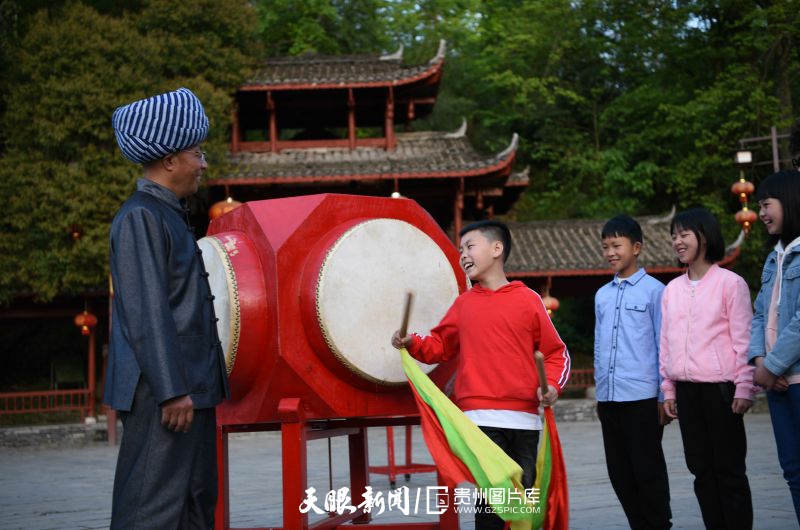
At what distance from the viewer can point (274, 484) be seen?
297 inches

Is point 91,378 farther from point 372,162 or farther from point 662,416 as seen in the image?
point 662,416

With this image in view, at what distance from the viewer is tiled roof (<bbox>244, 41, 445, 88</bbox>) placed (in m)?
16.8

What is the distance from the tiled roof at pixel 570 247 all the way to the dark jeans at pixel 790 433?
13000 mm

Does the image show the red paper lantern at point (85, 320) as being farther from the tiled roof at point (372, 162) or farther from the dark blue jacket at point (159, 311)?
the dark blue jacket at point (159, 311)

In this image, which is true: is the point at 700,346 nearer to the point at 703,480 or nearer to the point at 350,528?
the point at 703,480

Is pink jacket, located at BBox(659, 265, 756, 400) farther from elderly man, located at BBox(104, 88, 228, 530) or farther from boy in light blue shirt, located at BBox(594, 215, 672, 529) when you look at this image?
elderly man, located at BBox(104, 88, 228, 530)

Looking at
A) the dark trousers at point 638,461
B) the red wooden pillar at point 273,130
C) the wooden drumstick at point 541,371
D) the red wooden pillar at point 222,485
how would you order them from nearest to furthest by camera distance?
the wooden drumstick at point 541,371
the red wooden pillar at point 222,485
the dark trousers at point 638,461
the red wooden pillar at point 273,130

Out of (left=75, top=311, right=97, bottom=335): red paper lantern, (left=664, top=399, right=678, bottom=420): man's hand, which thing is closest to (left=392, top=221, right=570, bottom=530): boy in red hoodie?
Answer: (left=664, top=399, right=678, bottom=420): man's hand

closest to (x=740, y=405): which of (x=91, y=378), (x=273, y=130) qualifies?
(x=91, y=378)

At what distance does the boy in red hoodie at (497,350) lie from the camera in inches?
134

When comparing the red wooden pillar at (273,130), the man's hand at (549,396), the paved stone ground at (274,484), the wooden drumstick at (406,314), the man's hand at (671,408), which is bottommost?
the paved stone ground at (274,484)

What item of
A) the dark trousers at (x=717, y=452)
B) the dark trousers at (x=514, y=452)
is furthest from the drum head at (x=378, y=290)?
the dark trousers at (x=717, y=452)

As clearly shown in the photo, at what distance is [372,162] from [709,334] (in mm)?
12812

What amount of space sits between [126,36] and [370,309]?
41.5 feet
